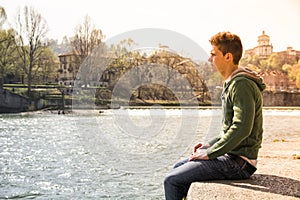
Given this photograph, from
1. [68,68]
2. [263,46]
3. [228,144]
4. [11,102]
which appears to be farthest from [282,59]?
[228,144]

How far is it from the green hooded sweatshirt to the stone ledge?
0.13m

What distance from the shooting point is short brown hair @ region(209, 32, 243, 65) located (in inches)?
76.4

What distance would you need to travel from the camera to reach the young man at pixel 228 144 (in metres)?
1.91

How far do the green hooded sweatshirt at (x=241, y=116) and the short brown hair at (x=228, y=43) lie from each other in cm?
9

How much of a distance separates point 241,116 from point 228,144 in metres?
0.14

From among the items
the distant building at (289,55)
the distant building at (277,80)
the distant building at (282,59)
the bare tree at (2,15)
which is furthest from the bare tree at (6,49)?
the distant building at (289,55)

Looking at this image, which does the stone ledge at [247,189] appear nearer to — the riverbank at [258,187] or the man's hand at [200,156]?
the riverbank at [258,187]

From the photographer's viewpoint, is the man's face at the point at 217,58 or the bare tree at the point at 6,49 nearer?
the man's face at the point at 217,58

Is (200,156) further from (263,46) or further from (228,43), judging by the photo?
(263,46)

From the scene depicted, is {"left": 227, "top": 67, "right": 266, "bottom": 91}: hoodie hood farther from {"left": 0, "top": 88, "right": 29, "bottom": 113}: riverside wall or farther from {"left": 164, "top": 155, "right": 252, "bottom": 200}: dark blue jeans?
{"left": 0, "top": 88, "right": 29, "bottom": 113}: riverside wall

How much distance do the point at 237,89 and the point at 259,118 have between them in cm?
20

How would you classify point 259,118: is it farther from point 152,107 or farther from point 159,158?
point 152,107

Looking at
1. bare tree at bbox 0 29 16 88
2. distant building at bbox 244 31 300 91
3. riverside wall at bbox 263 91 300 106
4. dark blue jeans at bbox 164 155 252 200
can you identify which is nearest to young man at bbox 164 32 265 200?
dark blue jeans at bbox 164 155 252 200

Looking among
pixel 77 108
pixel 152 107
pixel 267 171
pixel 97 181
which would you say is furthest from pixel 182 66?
pixel 267 171
